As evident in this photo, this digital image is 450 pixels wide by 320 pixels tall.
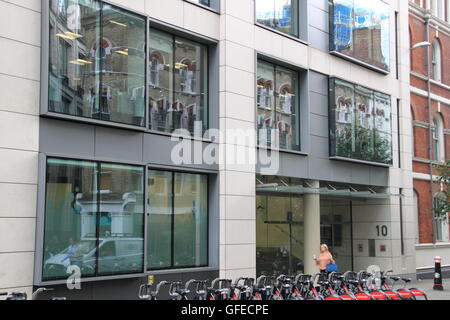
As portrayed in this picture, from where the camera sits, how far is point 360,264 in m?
24.7

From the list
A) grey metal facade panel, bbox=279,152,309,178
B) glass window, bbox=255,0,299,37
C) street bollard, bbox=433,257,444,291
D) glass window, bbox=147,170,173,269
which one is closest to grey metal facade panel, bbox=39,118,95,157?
glass window, bbox=147,170,173,269

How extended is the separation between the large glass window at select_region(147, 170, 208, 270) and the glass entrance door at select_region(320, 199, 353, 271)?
1022 cm

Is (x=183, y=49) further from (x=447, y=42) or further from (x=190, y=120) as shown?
(x=447, y=42)

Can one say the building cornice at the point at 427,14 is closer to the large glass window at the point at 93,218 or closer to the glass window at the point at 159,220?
the glass window at the point at 159,220

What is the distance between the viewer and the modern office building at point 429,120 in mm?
26922

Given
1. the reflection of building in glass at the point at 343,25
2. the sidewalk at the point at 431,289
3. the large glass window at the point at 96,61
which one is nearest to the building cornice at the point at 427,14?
the reflection of building in glass at the point at 343,25

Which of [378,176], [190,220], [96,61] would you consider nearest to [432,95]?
[378,176]

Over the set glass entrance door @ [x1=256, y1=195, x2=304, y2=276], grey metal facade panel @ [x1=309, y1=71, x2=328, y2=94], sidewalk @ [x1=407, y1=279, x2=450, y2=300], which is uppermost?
grey metal facade panel @ [x1=309, y1=71, x2=328, y2=94]

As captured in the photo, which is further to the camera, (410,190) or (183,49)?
(410,190)

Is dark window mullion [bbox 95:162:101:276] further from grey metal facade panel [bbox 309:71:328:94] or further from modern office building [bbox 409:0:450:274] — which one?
modern office building [bbox 409:0:450:274]

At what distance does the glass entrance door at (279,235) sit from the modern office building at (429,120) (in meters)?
6.96

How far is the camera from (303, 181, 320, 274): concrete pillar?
20.0m

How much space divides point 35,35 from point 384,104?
15.6 metres
